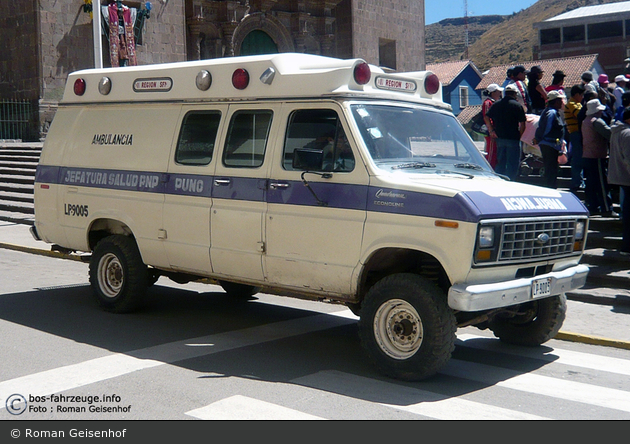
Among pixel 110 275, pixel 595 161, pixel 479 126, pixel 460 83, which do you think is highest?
pixel 460 83

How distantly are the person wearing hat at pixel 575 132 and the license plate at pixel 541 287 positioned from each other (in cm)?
667

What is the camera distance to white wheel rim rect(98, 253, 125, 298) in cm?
826

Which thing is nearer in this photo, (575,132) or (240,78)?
(240,78)

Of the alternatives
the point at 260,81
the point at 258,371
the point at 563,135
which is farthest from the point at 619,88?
the point at 258,371

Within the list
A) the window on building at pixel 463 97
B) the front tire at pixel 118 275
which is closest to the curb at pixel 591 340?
the front tire at pixel 118 275

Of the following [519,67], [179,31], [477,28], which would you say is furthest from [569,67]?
[477,28]

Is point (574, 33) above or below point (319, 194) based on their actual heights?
above

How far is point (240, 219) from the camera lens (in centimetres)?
698

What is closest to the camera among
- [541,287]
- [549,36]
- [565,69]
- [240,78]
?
[541,287]

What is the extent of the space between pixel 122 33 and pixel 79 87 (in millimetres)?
18510

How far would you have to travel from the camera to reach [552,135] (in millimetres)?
11594

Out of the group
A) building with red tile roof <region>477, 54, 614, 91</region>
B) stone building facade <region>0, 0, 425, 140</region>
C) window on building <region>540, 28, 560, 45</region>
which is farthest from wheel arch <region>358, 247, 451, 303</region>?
window on building <region>540, 28, 560, 45</region>

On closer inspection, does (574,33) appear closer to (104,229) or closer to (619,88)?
(619,88)

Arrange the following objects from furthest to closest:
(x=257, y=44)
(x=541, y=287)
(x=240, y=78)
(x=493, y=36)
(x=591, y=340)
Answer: (x=493, y=36)
(x=257, y=44)
(x=591, y=340)
(x=240, y=78)
(x=541, y=287)
